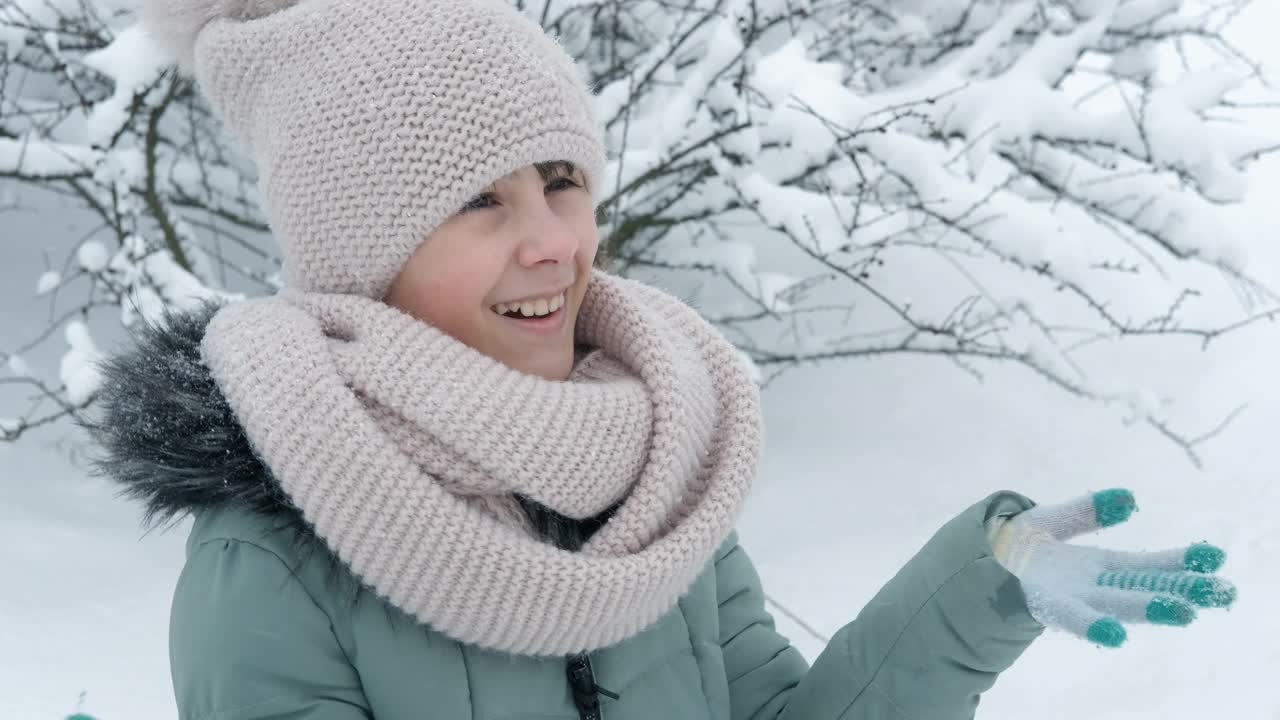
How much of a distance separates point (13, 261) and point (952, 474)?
3.43 m

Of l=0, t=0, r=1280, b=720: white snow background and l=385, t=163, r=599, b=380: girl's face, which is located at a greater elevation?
l=385, t=163, r=599, b=380: girl's face

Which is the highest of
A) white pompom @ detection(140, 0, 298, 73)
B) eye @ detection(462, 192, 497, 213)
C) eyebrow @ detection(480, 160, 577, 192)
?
white pompom @ detection(140, 0, 298, 73)

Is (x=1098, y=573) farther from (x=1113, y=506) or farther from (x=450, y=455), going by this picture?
(x=450, y=455)

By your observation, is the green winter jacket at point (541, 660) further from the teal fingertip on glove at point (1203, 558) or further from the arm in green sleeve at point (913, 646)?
the teal fingertip on glove at point (1203, 558)

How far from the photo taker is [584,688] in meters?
1.28

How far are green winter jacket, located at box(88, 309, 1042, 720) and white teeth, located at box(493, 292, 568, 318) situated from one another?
0.34 m

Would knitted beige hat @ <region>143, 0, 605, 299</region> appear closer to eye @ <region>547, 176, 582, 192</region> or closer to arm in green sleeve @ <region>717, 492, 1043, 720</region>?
eye @ <region>547, 176, 582, 192</region>

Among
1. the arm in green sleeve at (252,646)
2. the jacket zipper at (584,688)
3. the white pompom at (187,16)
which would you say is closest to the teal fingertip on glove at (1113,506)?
the jacket zipper at (584,688)

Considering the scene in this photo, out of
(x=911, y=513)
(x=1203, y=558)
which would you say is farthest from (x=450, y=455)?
(x=911, y=513)

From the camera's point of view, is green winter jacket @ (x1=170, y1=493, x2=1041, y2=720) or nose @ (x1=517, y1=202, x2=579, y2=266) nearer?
green winter jacket @ (x1=170, y1=493, x2=1041, y2=720)

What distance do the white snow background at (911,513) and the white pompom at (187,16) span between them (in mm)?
1446

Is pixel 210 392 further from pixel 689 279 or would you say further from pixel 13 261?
pixel 13 261

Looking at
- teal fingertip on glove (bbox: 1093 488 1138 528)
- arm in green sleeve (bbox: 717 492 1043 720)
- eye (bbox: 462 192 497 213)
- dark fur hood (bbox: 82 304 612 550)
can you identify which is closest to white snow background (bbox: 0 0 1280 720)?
arm in green sleeve (bbox: 717 492 1043 720)

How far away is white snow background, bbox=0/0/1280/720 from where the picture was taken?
2.33 meters
